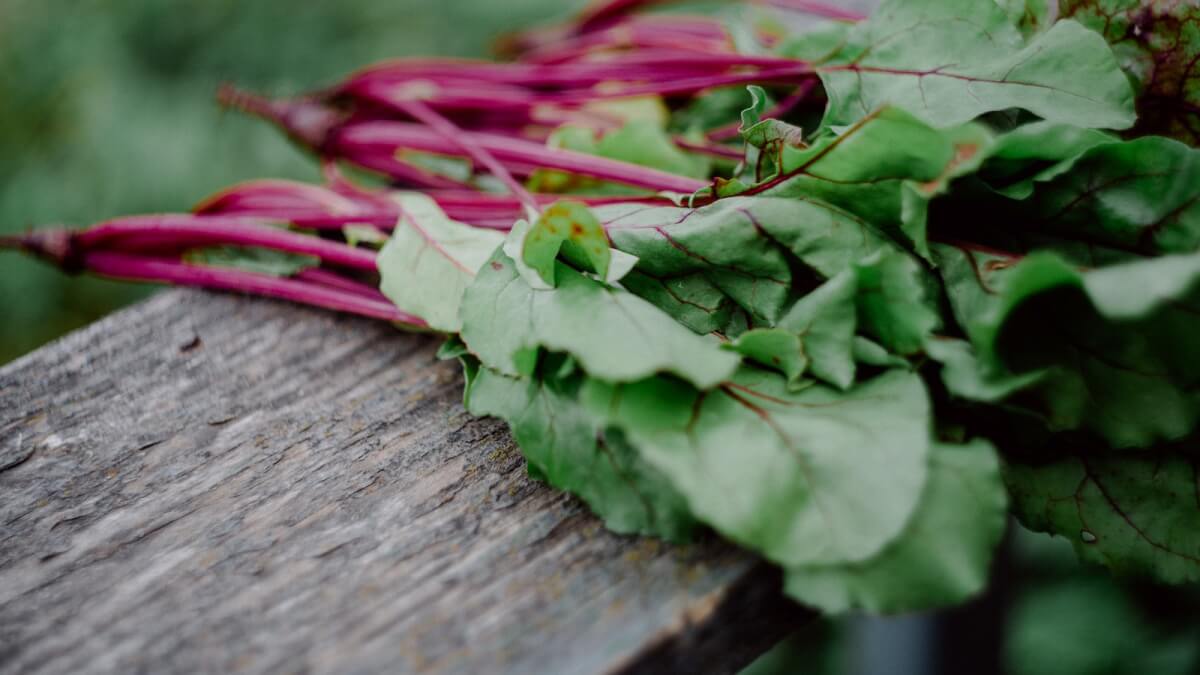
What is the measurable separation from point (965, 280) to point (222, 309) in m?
0.86

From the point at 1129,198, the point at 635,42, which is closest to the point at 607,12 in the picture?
the point at 635,42

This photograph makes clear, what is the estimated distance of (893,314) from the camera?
618 millimetres

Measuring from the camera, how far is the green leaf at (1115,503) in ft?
2.15

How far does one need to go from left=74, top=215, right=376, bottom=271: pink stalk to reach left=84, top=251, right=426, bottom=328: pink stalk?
0.10ft

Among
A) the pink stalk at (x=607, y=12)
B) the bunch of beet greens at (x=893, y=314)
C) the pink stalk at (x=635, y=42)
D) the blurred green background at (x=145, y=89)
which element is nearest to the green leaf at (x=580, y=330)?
the bunch of beet greens at (x=893, y=314)

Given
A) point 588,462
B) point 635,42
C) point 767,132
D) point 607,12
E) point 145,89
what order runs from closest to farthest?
point 588,462 → point 767,132 → point 635,42 → point 607,12 → point 145,89

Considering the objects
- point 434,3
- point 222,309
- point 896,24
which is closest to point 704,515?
point 896,24

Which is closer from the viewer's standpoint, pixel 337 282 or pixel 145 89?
pixel 337 282

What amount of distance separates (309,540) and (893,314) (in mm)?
507

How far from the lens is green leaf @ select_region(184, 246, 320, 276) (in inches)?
39.9

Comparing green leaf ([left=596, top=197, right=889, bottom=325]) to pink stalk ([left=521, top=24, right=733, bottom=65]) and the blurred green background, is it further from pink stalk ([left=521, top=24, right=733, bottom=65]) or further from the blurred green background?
the blurred green background

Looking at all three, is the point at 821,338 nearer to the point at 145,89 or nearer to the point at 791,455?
the point at 791,455

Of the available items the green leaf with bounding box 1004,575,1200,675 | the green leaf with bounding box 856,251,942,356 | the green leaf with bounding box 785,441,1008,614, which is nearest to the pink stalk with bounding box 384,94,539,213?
the green leaf with bounding box 856,251,942,356

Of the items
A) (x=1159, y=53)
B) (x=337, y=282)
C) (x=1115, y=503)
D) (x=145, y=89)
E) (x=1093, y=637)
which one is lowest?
(x=1093, y=637)
